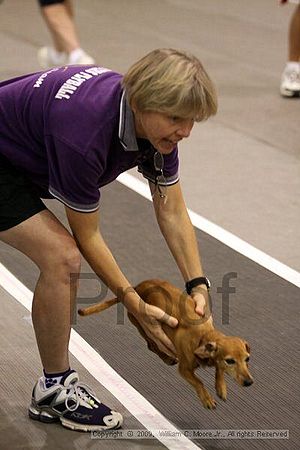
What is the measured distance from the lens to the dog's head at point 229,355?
114 inches

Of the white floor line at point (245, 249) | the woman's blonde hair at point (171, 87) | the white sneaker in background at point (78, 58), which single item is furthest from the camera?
the white sneaker in background at point (78, 58)

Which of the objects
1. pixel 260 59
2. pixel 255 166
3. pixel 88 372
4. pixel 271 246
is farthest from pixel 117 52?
pixel 88 372

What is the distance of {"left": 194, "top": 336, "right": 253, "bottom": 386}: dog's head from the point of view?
2.91 m

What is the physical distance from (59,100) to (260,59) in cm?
572

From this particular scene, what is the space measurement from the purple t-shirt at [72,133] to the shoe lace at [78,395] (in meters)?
0.64

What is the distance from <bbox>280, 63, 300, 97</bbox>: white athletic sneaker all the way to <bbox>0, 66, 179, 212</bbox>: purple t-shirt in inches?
170

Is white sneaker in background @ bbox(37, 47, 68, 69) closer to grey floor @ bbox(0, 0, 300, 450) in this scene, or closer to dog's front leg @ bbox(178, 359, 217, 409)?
grey floor @ bbox(0, 0, 300, 450)

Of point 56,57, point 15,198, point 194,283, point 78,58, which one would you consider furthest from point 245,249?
point 56,57

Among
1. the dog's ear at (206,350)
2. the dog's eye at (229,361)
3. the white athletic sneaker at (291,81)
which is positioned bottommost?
the white athletic sneaker at (291,81)

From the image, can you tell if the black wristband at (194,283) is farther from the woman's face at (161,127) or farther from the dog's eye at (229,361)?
the woman's face at (161,127)

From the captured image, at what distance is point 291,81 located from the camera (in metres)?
7.30

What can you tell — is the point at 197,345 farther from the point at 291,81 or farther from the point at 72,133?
the point at 291,81

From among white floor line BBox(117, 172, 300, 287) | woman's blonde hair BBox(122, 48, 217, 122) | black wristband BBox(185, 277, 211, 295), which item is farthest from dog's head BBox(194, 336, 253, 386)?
white floor line BBox(117, 172, 300, 287)

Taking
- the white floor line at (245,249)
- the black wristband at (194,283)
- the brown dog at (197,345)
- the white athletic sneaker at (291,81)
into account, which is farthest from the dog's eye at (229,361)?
the white athletic sneaker at (291,81)
